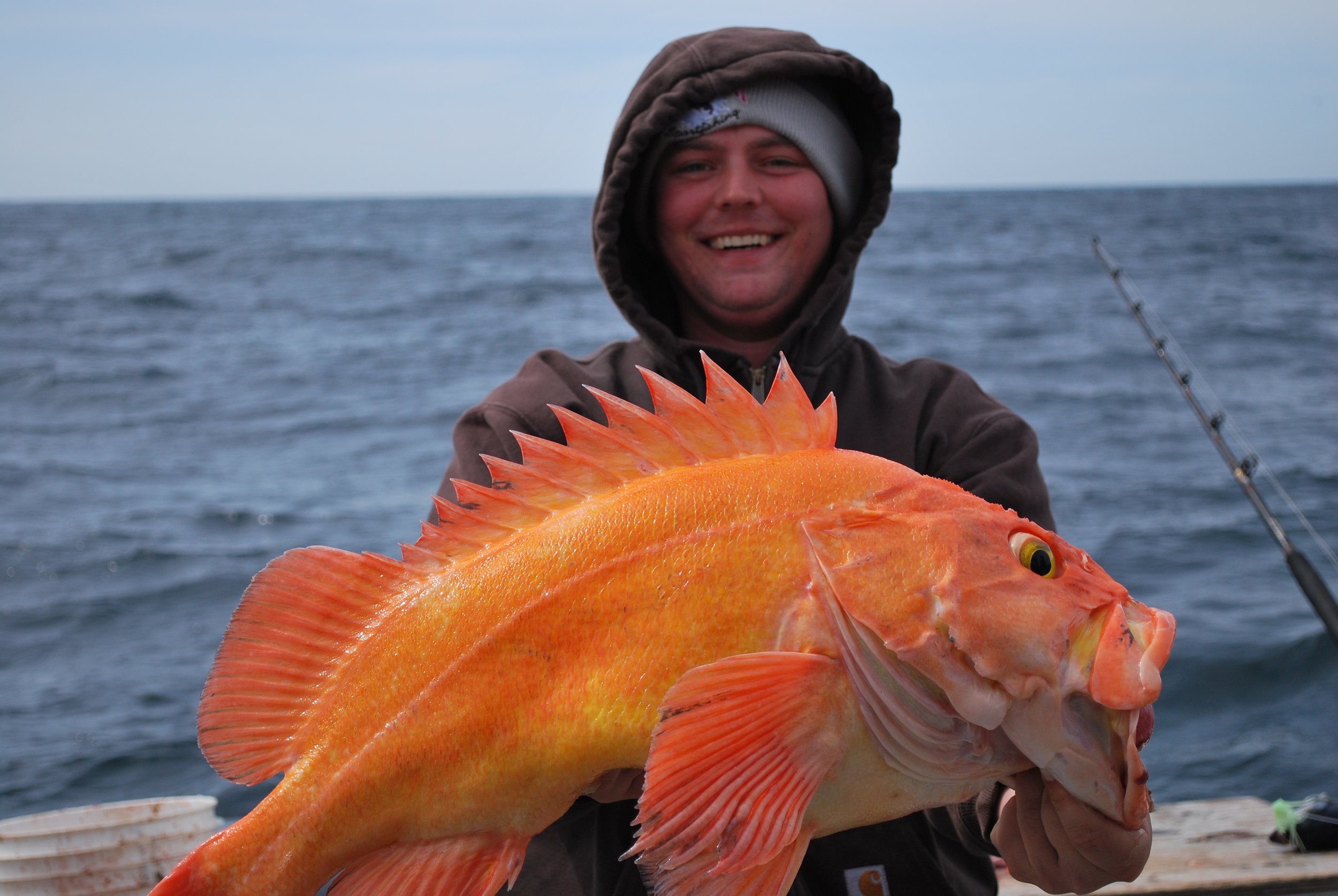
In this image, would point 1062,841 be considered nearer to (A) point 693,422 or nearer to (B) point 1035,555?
(B) point 1035,555

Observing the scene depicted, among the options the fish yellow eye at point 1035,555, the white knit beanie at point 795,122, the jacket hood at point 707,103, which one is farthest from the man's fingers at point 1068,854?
the white knit beanie at point 795,122

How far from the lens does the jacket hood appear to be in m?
3.06

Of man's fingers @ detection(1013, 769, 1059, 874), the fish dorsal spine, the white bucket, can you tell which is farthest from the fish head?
the white bucket

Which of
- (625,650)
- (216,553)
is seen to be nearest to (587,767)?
(625,650)

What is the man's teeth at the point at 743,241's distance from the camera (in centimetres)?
311

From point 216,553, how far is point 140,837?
272 inches

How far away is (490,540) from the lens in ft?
6.28

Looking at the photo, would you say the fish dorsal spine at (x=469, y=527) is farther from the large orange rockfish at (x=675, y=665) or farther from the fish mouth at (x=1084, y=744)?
the fish mouth at (x=1084, y=744)

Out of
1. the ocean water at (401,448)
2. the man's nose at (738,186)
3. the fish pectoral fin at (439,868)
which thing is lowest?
the ocean water at (401,448)

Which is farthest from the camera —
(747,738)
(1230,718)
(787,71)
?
(1230,718)

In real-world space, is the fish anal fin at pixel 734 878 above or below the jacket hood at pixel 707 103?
below

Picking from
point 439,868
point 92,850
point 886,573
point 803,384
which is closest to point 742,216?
point 803,384

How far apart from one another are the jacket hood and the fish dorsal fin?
1.15 metres

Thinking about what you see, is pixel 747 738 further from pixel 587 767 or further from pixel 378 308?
pixel 378 308
